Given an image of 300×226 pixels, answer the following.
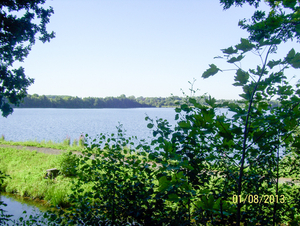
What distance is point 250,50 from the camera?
3.57 feet

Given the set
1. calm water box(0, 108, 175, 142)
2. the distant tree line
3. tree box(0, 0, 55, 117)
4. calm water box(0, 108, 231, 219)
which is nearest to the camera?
tree box(0, 0, 55, 117)

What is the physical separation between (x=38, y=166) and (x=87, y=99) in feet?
167

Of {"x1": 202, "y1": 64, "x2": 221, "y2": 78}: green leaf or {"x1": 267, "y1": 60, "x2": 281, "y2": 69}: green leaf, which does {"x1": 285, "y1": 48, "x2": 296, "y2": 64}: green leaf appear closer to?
{"x1": 267, "y1": 60, "x2": 281, "y2": 69}: green leaf

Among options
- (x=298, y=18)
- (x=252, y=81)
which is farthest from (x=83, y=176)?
(x=298, y=18)

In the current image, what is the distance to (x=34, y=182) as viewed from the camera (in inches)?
234

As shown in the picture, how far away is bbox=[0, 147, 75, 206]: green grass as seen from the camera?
5.14m

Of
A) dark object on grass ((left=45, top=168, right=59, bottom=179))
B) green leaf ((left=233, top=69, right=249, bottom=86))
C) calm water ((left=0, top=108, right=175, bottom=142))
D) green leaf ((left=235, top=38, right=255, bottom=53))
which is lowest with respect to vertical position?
calm water ((left=0, top=108, right=175, bottom=142))

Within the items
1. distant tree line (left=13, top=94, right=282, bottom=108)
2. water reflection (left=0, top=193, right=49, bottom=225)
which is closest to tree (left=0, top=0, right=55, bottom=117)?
water reflection (left=0, top=193, right=49, bottom=225)

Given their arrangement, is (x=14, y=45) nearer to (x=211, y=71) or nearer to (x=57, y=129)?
(x=211, y=71)

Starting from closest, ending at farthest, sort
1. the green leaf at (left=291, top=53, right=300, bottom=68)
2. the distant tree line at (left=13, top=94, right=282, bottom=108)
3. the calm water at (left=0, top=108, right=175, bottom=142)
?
the green leaf at (left=291, top=53, right=300, bottom=68), the calm water at (left=0, top=108, right=175, bottom=142), the distant tree line at (left=13, top=94, right=282, bottom=108)

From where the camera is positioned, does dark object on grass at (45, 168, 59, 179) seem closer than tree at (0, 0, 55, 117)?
No

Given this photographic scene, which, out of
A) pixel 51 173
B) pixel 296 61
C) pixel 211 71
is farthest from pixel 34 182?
pixel 296 61

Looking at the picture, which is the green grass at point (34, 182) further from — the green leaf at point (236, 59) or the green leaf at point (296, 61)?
the green leaf at point (296, 61)

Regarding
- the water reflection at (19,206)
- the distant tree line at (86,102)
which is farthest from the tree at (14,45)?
the distant tree line at (86,102)
